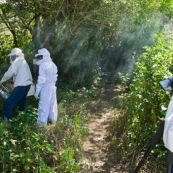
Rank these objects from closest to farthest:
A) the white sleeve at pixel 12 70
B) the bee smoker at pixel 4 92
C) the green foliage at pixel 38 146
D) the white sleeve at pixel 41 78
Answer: the green foliage at pixel 38 146, the white sleeve at pixel 41 78, the white sleeve at pixel 12 70, the bee smoker at pixel 4 92

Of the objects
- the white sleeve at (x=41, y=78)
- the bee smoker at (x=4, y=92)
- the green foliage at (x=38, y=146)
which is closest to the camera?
the green foliage at (x=38, y=146)

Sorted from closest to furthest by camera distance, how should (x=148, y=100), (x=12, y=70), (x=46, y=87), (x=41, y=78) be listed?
(x=148, y=100)
(x=41, y=78)
(x=46, y=87)
(x=12, y=70)

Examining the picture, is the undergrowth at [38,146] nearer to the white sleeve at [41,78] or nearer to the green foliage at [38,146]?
the green foliage at [38,146]

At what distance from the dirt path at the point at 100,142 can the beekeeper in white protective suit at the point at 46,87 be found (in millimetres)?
855

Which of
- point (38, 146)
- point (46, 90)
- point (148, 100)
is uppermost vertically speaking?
point (148, 100)

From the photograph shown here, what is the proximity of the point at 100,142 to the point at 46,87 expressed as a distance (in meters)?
1.42

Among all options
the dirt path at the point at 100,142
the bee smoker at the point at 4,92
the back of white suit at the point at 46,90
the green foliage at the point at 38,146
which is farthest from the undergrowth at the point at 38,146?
the bee smoker at the point at 4,92

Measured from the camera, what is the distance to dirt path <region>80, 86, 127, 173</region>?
466 cm

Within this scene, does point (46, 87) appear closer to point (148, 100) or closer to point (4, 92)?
point (4, 92)

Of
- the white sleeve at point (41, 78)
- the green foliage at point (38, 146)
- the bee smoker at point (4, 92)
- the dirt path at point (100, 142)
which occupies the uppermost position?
the white sleeve at point (41, 78)

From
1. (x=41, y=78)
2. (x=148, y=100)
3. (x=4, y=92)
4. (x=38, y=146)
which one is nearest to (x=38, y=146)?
(x=38, y=146)

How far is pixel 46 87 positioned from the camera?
5.62 metres

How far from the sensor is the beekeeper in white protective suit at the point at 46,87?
18.0 ft

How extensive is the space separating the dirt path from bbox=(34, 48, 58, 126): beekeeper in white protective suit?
0.86 meters
